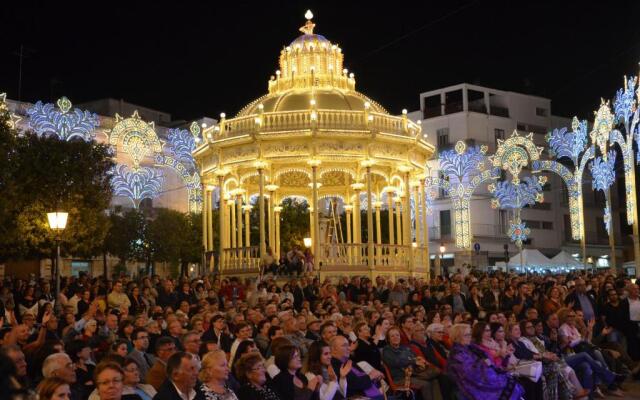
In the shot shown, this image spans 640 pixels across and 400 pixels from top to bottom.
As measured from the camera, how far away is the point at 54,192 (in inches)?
1193

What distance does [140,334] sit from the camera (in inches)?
419

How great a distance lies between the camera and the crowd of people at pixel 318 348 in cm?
790

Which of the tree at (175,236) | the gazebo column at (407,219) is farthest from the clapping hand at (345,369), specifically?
the tree at (175,236)

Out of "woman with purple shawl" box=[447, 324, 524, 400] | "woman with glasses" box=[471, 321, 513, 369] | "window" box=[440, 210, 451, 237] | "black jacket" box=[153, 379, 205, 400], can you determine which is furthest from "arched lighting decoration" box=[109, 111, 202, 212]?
"black jacket" box=[153, 379, 205, 400]

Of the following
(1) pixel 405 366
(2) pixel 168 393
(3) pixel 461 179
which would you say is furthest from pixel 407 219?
(3) pixel 461 179

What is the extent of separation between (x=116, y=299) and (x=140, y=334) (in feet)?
23.1

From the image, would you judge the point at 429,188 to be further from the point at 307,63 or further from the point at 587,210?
the point at 307,63

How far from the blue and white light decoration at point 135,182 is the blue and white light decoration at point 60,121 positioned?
4127mm

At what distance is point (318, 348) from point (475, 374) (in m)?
2.59

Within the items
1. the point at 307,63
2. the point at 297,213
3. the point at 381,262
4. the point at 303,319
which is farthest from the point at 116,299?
the point at 297,213

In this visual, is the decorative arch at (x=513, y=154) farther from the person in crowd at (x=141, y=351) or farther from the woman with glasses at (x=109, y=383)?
the woman with glasses at (x=109, y=383)

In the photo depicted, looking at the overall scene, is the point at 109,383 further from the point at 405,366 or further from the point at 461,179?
the point at 461,179

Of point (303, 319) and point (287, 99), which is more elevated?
point (287, 99)

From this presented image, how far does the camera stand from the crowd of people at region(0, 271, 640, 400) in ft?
25.9
